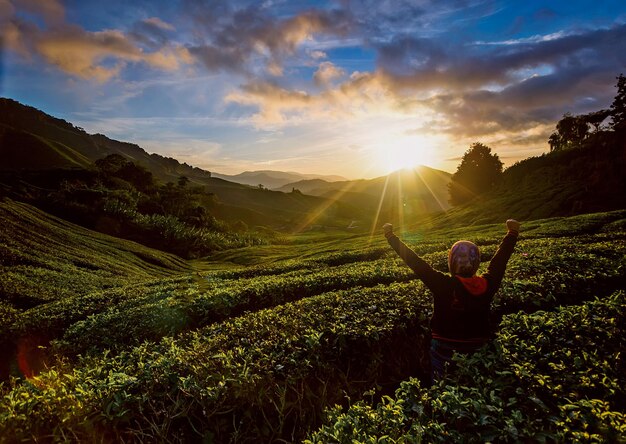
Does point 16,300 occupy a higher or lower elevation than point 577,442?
lower

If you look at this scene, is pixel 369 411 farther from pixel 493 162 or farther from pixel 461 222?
pixel 493 162

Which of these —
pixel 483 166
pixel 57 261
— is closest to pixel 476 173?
pixel 483 166

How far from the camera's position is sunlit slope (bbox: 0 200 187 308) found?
24.5 m

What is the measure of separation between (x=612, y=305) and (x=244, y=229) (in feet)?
379

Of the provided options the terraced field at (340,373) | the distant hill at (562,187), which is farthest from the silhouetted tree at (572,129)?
A: the terraced field at (340,373)

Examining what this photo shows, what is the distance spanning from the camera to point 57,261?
32.1 metres

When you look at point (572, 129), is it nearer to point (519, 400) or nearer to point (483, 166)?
point (483, 166)

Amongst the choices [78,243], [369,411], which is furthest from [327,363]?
[78,243]

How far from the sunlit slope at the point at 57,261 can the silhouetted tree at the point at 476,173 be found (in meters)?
93.0

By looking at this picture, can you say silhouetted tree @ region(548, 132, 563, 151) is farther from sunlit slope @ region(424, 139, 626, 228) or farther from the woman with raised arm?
the woman with raised arm

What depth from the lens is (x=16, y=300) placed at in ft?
73.5

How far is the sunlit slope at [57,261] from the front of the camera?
2450cm

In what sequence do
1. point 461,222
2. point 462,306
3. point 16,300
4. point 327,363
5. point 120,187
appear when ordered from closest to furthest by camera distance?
point 462,306
point 327,363
point 16,300
point 461,222
point 120,187

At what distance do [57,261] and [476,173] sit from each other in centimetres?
11170
